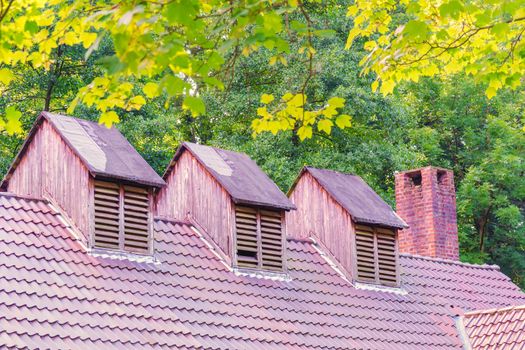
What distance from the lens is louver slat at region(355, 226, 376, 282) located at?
19.4 meters

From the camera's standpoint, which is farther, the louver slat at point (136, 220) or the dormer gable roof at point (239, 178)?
the dormer gable roof at point (239, 178)

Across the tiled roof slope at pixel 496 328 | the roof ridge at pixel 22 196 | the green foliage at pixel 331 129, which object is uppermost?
the green foliage at pixel 331 129

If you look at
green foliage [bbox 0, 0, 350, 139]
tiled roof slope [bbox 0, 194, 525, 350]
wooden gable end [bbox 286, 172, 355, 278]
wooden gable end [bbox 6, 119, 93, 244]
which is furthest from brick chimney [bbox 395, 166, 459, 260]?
green foliage [bbox 0, 0, 350, 139]

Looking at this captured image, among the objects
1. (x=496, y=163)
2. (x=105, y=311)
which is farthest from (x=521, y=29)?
(x=496, y=163)

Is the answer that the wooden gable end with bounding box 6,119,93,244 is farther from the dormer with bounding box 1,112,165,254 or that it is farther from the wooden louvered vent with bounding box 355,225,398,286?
the wooden louvered vent with bounding box 355,225,398,286

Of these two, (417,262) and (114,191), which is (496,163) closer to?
(417,262)

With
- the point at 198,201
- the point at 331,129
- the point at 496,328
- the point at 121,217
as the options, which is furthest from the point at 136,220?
the point at 331,129

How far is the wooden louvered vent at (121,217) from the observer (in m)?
15.7

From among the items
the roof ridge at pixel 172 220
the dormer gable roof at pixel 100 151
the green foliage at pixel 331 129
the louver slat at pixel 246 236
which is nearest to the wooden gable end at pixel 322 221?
the louver slat at pixel 246 236

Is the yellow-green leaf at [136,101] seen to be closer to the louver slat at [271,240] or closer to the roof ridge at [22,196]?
the roof ridge at [22,196]

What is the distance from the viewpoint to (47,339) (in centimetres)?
1291

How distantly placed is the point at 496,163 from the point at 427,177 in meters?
13.9

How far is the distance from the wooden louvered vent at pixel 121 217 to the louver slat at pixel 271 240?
2315 millimetres

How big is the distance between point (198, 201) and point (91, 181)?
111 inches
